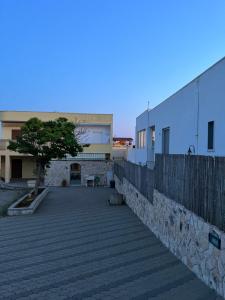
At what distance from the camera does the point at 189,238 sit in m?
9.18

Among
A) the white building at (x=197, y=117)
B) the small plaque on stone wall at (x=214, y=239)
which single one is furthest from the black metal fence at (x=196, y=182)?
the white building at (x=197, y=117)

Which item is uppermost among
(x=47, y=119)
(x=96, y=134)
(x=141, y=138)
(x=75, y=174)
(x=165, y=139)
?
(x=47, y=119)

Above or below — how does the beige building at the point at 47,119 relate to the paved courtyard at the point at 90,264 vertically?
above

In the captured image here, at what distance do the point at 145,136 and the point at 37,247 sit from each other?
23345 mm

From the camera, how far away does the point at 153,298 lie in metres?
7.37

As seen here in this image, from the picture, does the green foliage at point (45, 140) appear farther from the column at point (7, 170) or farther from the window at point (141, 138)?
the column at point (7, 170)

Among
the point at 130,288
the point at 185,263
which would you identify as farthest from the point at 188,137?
the point at 130,288


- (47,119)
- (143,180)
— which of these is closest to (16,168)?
(47,119)

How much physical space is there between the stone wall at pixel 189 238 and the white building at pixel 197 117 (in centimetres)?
322

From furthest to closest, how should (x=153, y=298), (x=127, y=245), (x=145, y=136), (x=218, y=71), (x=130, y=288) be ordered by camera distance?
(x=145, y=136)
(x=218, y=71)
(x=127, y=245)
(x=130, y=288)
(x=153, y=298)

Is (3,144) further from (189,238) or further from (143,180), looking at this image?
(189,238)

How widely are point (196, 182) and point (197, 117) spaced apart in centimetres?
872

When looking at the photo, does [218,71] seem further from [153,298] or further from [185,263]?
[153,298]

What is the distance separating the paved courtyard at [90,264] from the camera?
25.5 ft
